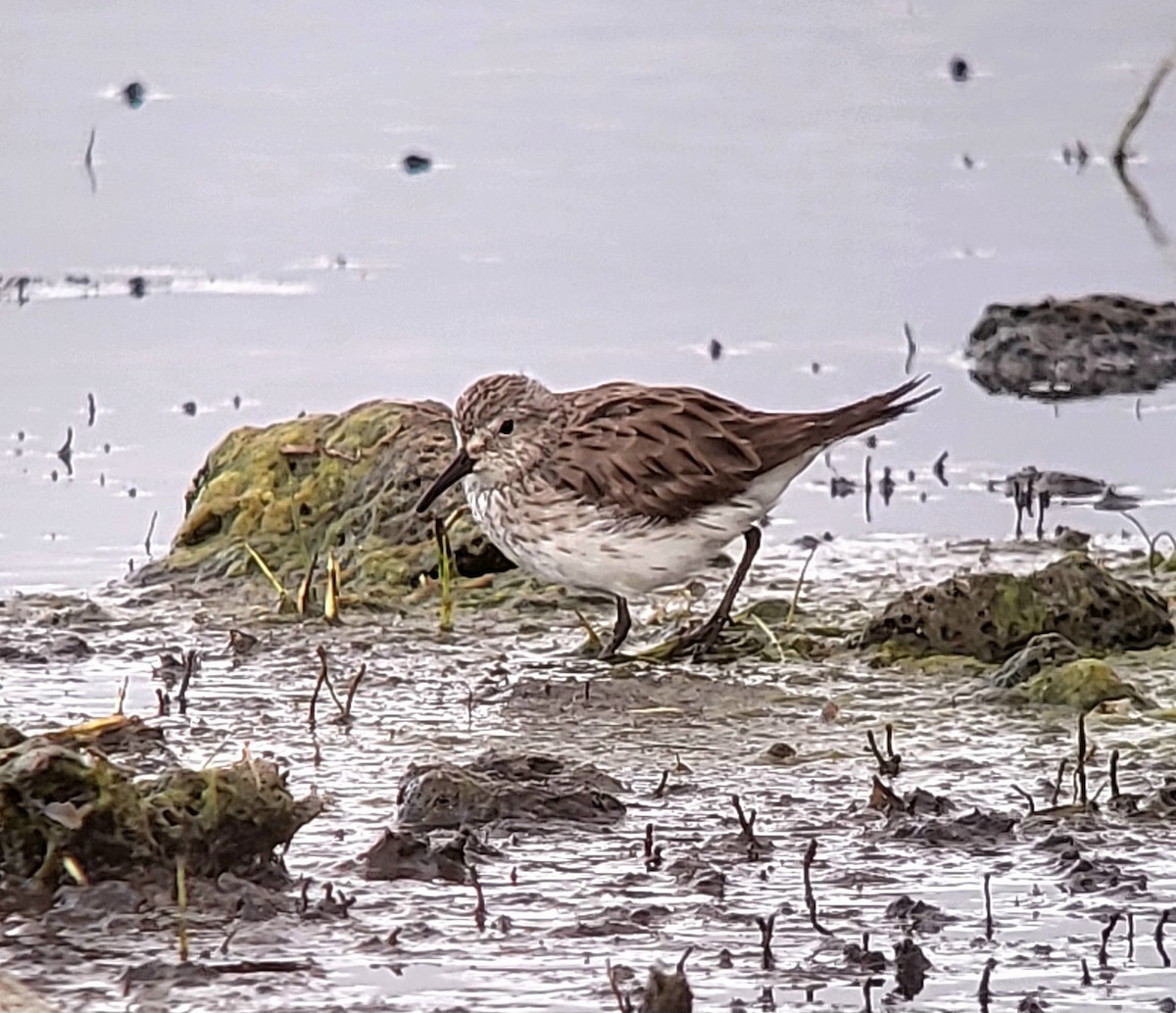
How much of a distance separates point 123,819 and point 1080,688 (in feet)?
9.27

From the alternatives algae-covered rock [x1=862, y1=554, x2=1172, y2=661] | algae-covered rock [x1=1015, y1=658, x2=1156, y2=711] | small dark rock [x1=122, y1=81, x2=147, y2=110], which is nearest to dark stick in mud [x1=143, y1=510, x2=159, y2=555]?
algae-covered rock [x1=862, y1=554, x2=1172, y2=661]

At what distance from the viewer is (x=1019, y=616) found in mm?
8414

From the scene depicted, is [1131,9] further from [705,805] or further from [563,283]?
[705,805]

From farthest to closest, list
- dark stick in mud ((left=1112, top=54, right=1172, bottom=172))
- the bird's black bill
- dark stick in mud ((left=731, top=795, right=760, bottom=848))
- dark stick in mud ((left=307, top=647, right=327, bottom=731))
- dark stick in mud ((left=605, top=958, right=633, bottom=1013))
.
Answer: dark stick in mud ((left=1112, top=54, right=1172, bottom=172)), the bird's black bill, dark stick in mud ((left=307, top=647, right=327, bottom=731)), dark stick in mud ((left=731, top=795, right=760, bottom=848)), dark stick in mud ((left=605, top=958, right=633, bottom=1013))

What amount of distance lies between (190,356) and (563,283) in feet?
7.03

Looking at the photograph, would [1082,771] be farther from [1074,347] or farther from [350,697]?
[1074,347]

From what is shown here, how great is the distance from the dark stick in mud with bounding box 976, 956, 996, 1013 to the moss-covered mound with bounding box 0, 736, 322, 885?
156cm

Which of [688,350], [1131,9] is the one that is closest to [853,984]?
[688,350]

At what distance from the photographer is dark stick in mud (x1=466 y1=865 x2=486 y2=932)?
5.86 m

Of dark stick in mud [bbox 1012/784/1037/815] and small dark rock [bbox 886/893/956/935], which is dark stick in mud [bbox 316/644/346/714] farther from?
small dark rock [bbox 886/893/956/935]

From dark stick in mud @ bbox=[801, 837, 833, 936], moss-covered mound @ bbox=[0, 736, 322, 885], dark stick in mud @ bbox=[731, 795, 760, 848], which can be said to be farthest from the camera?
dark stick in mud @ bbox=[731, 795, 760, 848]

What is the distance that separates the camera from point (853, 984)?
544 cm

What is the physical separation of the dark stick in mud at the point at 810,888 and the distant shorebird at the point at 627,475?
243cm

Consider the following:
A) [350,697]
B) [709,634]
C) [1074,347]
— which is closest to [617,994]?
[350,697]
